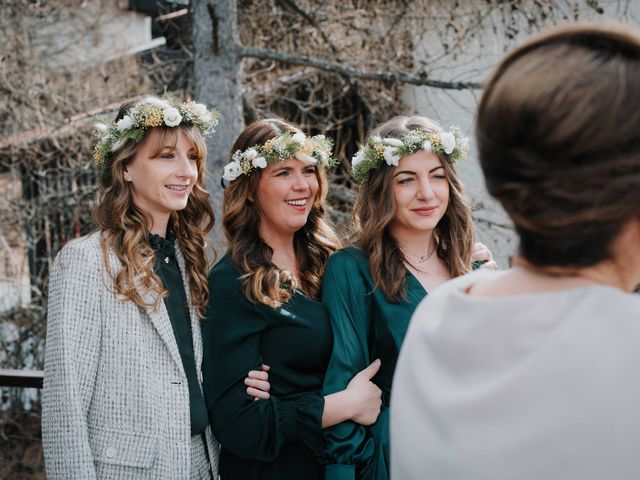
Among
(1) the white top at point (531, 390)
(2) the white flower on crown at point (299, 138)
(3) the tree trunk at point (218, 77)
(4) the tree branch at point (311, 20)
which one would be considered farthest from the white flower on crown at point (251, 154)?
(4) the tree branch at point (311, 20)

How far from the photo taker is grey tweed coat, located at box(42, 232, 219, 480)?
2.49 m

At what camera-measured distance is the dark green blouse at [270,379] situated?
273cm

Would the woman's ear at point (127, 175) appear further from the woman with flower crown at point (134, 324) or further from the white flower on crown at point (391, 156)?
the white flower on crown at point (391, 156)

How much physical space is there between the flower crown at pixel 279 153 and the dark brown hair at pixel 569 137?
1.93m

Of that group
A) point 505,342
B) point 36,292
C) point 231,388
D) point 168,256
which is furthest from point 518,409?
point 36,292

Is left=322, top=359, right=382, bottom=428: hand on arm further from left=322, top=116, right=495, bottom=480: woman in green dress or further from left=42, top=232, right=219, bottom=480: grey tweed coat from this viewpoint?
left=42, top=232, right=219, bottom=480: grey tweed coat

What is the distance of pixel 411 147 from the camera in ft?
9.78

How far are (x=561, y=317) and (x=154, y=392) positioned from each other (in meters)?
1.83

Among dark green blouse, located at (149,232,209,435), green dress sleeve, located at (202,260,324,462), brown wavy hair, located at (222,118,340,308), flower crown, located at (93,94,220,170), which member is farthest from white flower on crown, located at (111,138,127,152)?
green dress sleeve, located at (202,260,324,462)

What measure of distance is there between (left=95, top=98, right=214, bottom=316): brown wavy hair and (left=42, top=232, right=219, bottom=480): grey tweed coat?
54 mm

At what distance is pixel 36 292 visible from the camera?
7.29 metres

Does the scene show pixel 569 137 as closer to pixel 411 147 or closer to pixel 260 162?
pixel 411 147

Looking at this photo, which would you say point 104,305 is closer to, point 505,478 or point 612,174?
point 505,478

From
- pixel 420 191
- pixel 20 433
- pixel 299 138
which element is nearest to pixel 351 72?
pixel 299 138
